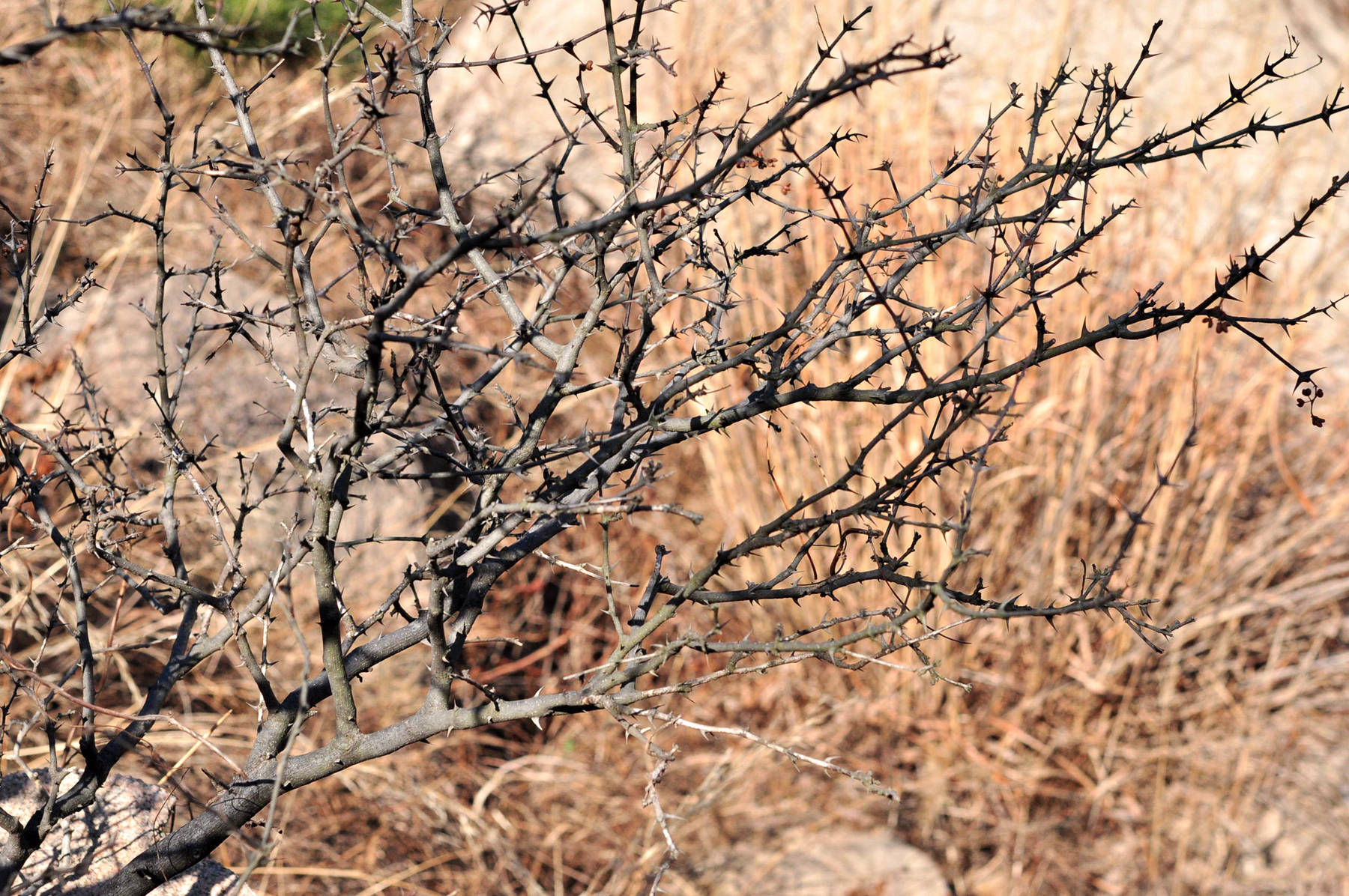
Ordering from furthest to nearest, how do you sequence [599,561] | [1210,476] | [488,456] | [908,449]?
[599,561]
[1210,476]
[908,449]
[488,456]

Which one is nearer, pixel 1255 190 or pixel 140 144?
pixel 1255 190

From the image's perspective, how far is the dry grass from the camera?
112 inches

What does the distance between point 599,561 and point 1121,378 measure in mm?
1640

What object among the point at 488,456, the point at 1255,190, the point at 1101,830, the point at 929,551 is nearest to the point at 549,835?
the point at 929,551

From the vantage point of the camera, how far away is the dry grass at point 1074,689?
9.32 feet

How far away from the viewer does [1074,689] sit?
2.94 metres

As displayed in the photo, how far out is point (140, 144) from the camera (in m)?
4.02

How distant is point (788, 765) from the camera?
3090 millimetres

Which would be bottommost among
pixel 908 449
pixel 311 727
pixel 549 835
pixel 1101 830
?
pixel 1101 830

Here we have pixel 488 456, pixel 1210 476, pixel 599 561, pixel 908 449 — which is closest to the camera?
pixel 488 456

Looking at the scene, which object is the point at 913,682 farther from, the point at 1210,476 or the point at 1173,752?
the point at 1210,476

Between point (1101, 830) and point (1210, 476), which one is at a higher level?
Result: point (1210, 476)

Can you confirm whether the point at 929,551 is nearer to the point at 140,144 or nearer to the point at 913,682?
the point at 913,682

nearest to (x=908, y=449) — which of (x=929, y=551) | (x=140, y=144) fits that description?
(x=929, y=551)
